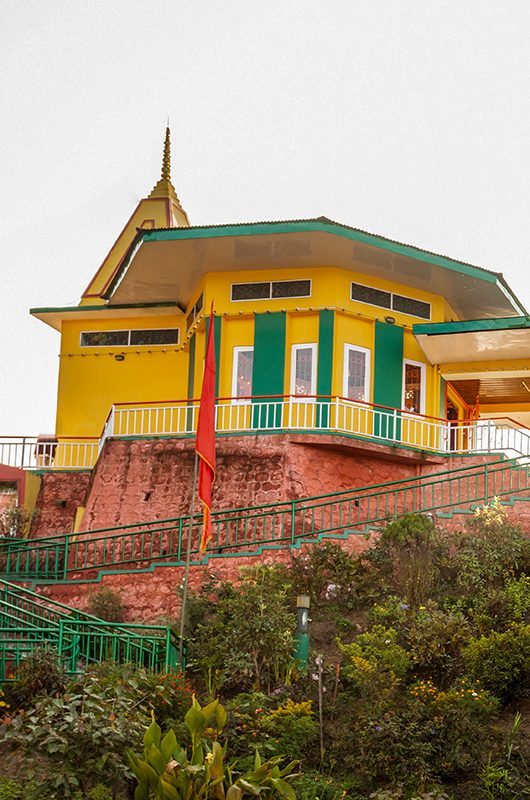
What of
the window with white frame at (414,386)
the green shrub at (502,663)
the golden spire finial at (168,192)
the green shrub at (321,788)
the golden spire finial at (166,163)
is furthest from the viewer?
the golden spire finial at (166,163)

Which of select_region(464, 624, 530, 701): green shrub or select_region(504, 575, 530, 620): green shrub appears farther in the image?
select_region(504, 575, 530, 620): green shrub

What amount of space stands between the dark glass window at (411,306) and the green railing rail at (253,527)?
485 centimetres

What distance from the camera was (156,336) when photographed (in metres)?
29.8

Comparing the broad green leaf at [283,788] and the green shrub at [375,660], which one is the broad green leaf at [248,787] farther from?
the green shrub at [375,660]

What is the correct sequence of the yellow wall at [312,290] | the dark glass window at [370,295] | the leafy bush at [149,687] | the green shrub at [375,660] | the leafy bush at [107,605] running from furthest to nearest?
the dark glass window at [370,295] < the yellow wall at [312,290] < the leafy bush at [107,605] < the green shrub at [375,660] < the leafy bush at [149,687]

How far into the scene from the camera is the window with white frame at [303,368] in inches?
1013

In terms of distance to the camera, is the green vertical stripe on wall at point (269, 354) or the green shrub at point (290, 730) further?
the green vertical stripe on wall at point (269, 354)

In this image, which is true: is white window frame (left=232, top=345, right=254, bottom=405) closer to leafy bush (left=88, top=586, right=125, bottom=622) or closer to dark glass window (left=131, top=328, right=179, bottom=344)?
dark glass window (left=131, top=328, right=179, bottom=344)

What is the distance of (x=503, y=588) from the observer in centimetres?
1786

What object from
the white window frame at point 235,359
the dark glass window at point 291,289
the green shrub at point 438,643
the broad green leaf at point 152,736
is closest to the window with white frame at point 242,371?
the white window frame at point 235,359

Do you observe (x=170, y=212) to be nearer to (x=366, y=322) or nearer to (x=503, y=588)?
(x=366, y=322)

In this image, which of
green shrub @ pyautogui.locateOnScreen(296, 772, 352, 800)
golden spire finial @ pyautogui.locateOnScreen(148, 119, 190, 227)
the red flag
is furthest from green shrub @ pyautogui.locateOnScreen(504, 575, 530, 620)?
golden spire finial @ pyautogui.locateOnScreen(148, 119, 190, 227)

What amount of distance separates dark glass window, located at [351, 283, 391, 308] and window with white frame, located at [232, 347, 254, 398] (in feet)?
8.39

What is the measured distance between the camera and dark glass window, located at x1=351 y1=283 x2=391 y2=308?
26297 mm
